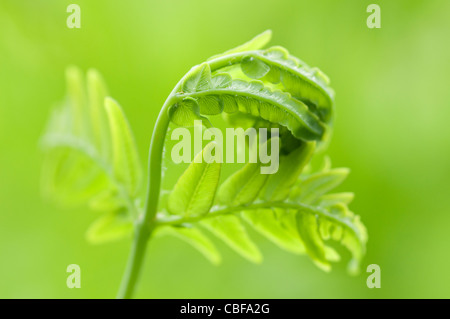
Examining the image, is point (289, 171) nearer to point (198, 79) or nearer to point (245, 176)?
point (245, 176)

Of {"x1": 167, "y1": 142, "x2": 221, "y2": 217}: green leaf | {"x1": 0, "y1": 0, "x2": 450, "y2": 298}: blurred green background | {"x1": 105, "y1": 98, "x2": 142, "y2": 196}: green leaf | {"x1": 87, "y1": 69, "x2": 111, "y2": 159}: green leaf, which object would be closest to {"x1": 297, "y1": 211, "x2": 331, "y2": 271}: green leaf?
{"x1": 167, "y1": 142, "x2": 221, "y2": 217}: green leaf

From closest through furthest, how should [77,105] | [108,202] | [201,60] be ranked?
[108,202] < [77,105] < [201,60]

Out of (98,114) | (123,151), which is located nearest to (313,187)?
(123,151)

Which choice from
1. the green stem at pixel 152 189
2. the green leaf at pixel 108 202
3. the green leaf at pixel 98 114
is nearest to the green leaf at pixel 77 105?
the green leaf at pixel 98 114

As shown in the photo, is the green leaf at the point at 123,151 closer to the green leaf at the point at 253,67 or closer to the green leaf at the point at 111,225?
the green leaf at the point at 111,225

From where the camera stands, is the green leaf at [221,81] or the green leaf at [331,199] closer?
the green leaf at [221,81]

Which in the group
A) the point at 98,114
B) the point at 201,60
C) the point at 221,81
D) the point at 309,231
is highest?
the point at 201,60
